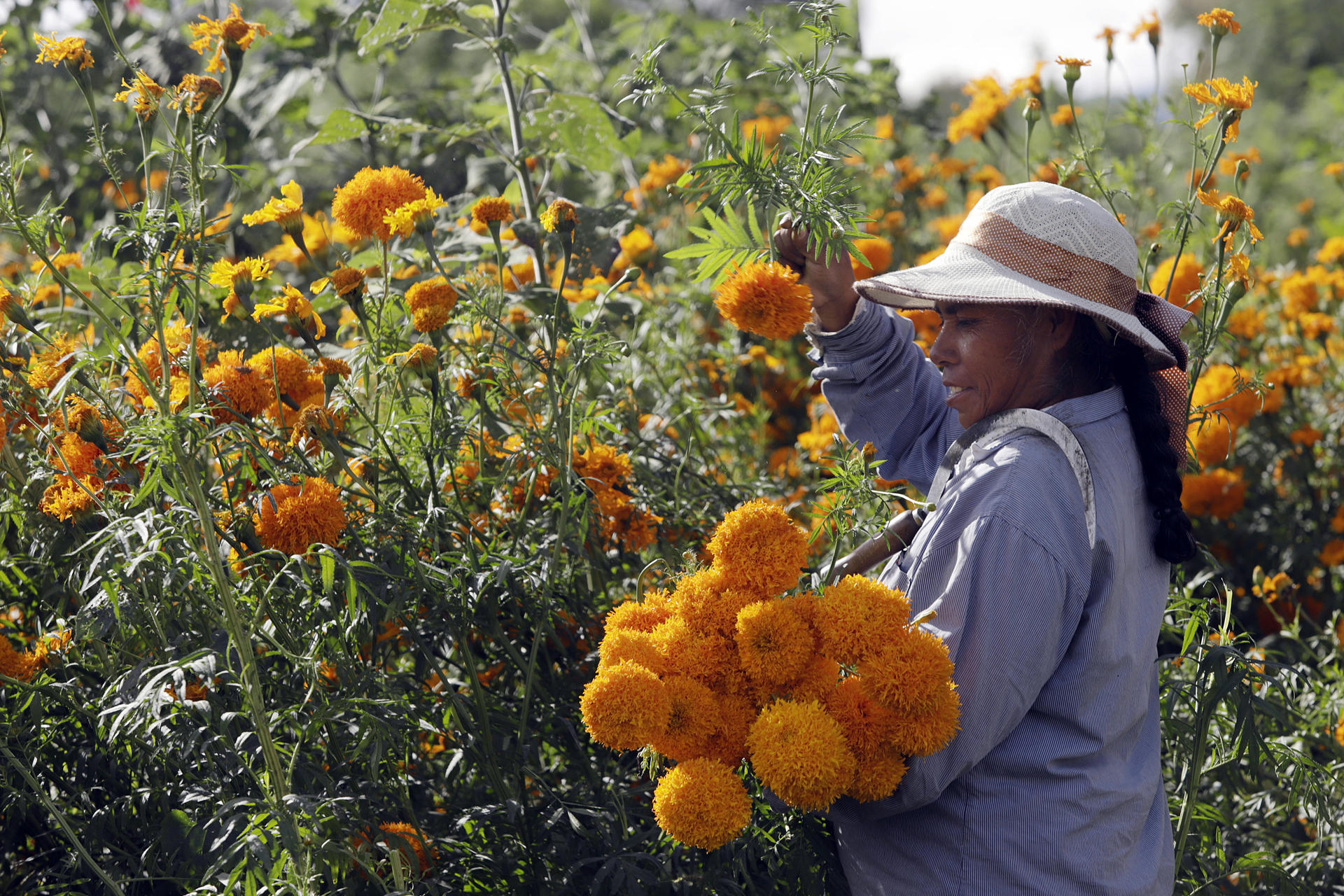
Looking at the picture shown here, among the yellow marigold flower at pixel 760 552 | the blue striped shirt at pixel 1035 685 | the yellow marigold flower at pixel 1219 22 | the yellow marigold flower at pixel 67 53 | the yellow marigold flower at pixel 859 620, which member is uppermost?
the yellow marigold flower at pixel 67 53

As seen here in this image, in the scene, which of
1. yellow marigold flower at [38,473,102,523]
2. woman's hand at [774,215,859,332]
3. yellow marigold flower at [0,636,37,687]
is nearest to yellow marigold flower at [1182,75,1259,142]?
woman's hand at [774,215,859,332]

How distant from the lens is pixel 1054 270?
61.8 inches

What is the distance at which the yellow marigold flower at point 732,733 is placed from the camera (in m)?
1.25

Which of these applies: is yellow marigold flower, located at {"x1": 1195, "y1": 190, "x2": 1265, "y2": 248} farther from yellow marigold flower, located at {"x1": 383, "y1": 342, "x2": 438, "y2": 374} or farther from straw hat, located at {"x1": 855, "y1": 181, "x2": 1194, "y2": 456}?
yellow marigold flower, located at {"x1": 383, "y1": 342, "x2": 438, "y2": 374}

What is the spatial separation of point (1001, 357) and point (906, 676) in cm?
62

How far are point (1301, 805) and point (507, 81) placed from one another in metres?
2.30

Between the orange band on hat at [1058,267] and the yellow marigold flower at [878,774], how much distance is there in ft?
2.42

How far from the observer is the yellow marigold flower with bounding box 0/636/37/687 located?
1638 mm

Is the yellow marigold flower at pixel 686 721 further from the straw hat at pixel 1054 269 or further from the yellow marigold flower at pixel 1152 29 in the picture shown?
the yellow marigold flower at pixel 1152 29

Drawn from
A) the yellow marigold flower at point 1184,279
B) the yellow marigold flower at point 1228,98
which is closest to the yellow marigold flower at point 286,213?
the yellow marigold flower at point 1228,98

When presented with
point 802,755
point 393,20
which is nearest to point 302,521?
point 802,755

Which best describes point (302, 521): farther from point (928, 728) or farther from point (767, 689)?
point (928, 728)

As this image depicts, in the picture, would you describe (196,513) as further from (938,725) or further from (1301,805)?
(1301,805)

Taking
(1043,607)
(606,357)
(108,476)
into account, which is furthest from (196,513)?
(1043,607)
